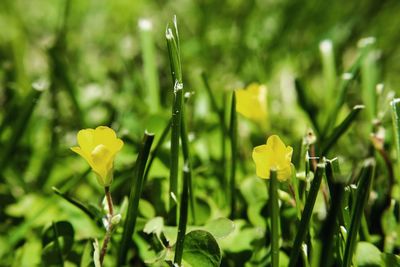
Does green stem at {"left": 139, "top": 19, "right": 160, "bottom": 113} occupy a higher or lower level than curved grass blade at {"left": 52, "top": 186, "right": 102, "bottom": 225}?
higher

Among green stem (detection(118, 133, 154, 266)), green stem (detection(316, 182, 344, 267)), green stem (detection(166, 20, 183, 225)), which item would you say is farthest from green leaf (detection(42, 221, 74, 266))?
green stem (detection(316, 182, 344, 267))

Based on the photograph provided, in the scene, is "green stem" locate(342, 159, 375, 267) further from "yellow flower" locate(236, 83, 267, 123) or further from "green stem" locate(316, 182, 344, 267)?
"yellow flower" locate(236, 83, 267, 123)

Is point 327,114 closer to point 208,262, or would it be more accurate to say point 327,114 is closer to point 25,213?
point 208,262

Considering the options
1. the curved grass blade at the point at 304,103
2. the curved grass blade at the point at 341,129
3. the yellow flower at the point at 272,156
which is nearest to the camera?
the yellow flower at the point at 272,156

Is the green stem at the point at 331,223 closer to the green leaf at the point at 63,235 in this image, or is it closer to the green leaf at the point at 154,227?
Answer: the green leaf at the point at 154,227

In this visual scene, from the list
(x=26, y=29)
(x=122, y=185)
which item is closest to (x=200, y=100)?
(x=122, y=185)

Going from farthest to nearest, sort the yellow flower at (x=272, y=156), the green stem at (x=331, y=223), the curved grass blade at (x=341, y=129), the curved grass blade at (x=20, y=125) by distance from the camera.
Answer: the curved grass blade at (x=20, y=125)
the curved grass blade at (x=341, y=129)
the yellow flower at (x=272, y=156)
the green stem at (x=331, y=223)

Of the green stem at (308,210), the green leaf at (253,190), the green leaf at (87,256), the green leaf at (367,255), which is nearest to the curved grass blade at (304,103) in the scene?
the green leaf at (253,190)
